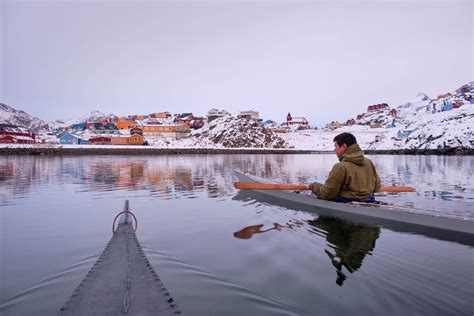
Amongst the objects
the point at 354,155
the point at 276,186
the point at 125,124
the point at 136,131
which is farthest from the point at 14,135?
the point at 354,155

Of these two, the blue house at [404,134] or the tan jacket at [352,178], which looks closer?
the tan jacket at [352,178]

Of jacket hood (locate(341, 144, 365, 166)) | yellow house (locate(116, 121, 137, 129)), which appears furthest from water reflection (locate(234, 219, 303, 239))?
yellow house (locate(116, 121, 137, 129))

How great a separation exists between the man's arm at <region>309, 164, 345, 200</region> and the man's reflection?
2.76ft

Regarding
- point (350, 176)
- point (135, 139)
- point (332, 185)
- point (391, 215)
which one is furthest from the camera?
point (135, 139)

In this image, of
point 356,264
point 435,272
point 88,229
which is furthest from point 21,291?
point 435,272

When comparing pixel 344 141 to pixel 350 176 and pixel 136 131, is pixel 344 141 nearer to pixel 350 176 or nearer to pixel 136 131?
pixel 350 176

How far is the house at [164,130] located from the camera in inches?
4439

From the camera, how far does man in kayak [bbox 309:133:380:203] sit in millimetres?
8047

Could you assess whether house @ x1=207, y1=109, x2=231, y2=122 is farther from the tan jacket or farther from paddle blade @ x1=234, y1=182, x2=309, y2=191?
the tan jacket

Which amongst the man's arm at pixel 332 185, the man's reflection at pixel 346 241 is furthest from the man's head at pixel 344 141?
the man's reflection at pixel 346 241

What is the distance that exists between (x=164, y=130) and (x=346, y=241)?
11310cm

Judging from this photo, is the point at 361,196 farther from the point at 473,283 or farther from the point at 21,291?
the point at 21,291

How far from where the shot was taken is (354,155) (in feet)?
25.9

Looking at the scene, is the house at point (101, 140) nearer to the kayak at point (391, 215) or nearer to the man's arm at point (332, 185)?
the kayak at point (391, 215)
